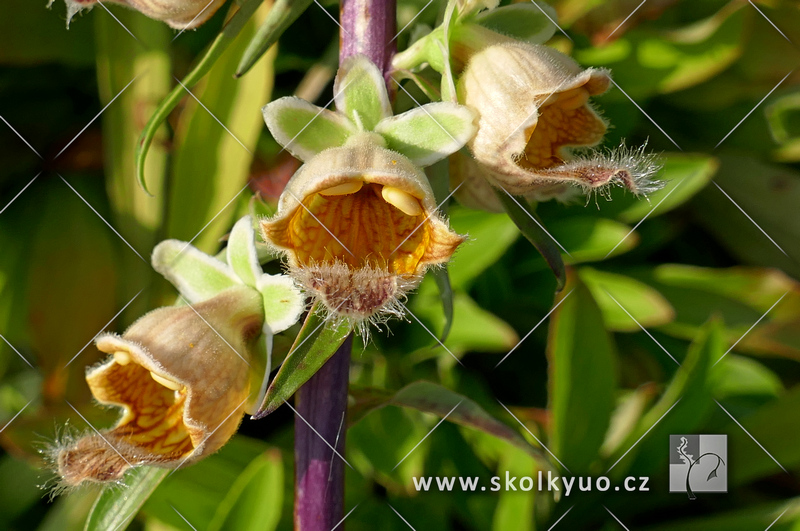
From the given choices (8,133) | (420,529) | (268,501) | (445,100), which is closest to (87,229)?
(8,133)

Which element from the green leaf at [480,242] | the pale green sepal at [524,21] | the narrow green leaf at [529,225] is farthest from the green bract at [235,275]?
the green leaf at [480,242]

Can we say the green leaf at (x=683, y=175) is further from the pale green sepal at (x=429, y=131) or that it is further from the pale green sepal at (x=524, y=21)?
the pale green sepal at (x=429, y=131)

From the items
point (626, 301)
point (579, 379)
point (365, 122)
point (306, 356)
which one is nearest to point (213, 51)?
point (365, 122)

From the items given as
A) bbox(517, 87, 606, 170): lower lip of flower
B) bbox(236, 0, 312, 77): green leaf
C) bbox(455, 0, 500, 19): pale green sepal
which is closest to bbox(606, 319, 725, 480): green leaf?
bbox(517, 87, 606, 170): lower lip of flower

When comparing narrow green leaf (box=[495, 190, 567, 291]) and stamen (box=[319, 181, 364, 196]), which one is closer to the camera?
stamen (box=[319, 181, 364, 196])

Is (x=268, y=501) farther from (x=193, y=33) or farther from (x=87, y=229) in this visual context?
(x=193, y=33)

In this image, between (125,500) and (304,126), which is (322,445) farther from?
(304,126)

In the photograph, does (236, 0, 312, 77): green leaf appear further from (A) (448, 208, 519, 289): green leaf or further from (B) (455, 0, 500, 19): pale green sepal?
(A) (448, 208, 519, 289): green leaf
